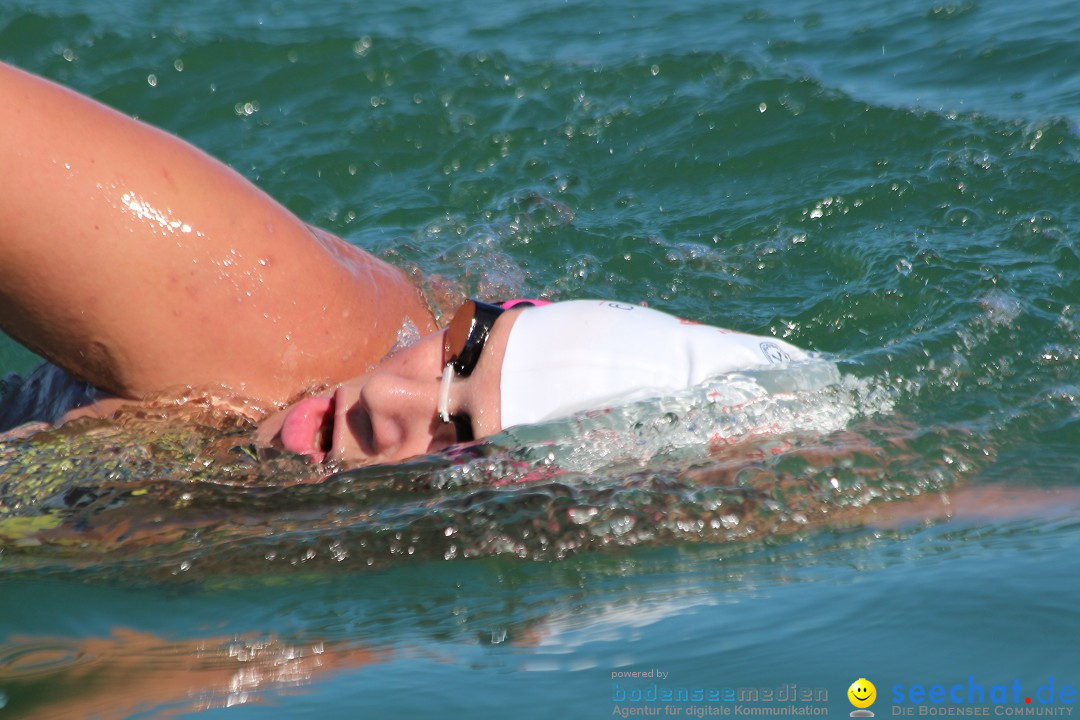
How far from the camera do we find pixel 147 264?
9.12 ft

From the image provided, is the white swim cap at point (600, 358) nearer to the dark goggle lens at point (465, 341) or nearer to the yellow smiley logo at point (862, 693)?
the dark goggle lens at point (465, 341)

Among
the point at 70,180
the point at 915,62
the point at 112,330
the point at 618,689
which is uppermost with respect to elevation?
the point at 915,62

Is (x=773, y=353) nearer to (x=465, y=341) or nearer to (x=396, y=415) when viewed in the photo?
(x=465, y=341)

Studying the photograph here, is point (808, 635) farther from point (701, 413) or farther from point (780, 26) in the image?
point (780, 26)

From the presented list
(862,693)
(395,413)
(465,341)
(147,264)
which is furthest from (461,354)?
(862,693)

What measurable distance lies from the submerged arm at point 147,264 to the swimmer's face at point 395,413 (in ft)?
0.45

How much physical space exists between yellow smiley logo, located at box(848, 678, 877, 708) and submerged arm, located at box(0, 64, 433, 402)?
1635mm

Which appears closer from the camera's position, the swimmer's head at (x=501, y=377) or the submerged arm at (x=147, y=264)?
the submerged arm at (x=147, y=264)

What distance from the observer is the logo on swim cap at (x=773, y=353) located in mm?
3064

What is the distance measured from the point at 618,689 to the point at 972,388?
2.18 m

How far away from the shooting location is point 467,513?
2693mm

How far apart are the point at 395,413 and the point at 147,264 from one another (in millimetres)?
651

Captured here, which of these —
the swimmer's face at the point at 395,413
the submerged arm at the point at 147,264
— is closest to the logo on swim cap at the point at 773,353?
the swimmer's face at the point at 395,413

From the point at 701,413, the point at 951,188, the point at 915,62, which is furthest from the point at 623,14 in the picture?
the point at 701,413
